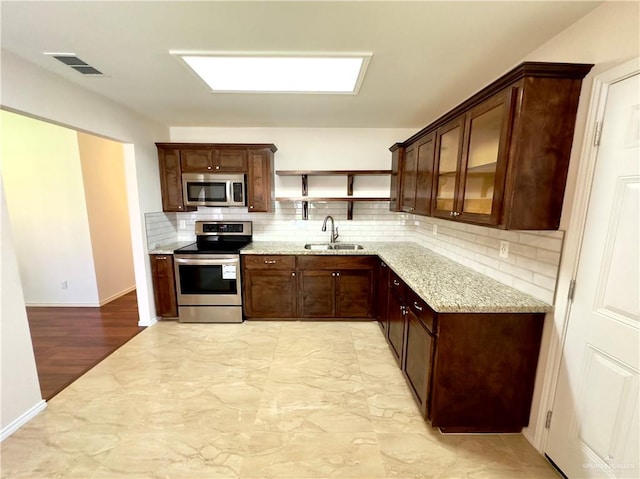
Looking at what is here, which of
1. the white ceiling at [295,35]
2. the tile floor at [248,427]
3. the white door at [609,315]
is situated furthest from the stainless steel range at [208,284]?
the white door at [609,315]

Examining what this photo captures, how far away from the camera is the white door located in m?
1.15

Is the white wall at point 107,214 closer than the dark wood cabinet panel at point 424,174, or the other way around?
the dark wood cabinet panel at point 424,174

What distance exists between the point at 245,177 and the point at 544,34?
2819 millimetres

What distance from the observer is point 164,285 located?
319cm

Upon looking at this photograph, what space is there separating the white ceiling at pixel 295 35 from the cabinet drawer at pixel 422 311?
63.6 inches

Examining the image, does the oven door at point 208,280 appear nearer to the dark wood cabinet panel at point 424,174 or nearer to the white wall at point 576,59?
the dark wood cabinet panel at point 424,174

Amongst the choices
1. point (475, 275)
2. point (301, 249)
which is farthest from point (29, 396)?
point (475, 275)

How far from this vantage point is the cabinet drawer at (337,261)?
122 inches

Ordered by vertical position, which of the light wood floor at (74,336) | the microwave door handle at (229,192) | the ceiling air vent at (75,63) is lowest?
the light wood floor at (74,336)

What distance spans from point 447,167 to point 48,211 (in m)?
4.92

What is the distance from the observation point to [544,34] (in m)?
1.48

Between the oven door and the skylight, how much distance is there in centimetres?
178

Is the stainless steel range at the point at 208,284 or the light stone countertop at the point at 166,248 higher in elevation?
the light stone countertop at the point at 166,248

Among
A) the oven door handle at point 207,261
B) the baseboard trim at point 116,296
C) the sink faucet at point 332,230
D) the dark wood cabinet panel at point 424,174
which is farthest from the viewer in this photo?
the baseboard trim at point 116,296
